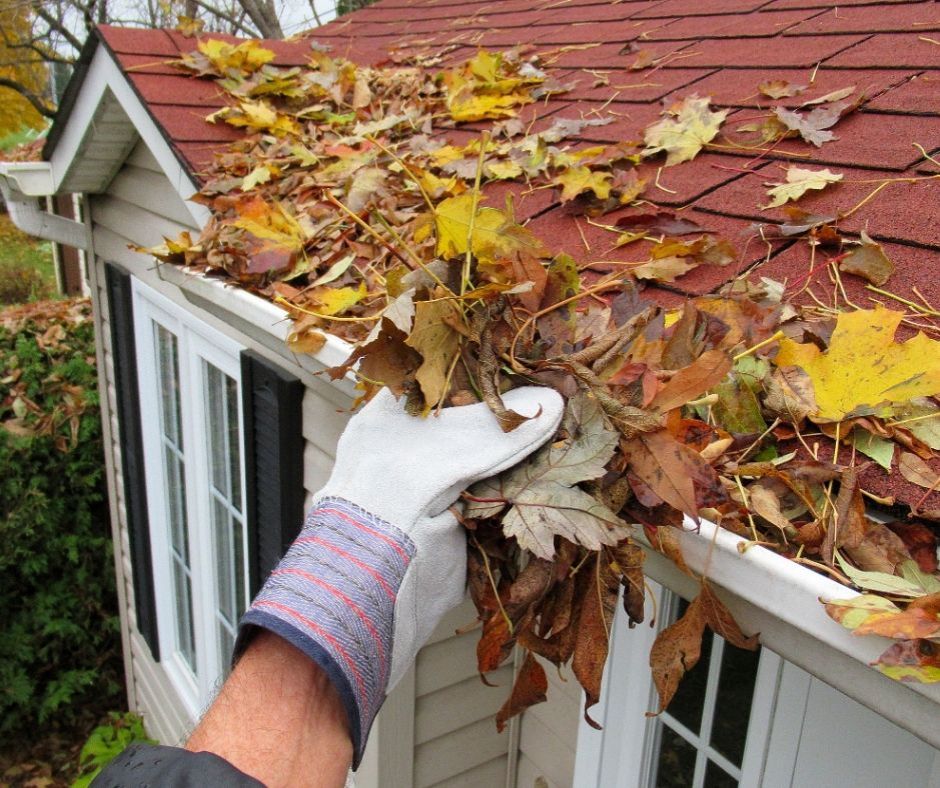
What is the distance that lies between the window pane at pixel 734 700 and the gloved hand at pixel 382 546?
110cm

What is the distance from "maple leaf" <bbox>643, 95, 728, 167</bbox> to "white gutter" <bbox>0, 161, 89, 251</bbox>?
3.60 metres

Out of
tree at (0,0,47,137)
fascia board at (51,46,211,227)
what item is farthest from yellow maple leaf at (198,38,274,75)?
tree at (0,0,47,137)

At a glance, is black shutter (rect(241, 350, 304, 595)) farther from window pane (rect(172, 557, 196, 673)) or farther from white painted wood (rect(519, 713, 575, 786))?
window pane (rect(172, 557, 196, 673))

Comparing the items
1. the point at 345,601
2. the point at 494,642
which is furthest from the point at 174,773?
the point at 494,642

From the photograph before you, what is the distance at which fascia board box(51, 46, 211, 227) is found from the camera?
123 inches

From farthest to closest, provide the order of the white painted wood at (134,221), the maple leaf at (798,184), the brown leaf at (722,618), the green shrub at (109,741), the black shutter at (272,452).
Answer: the green shrub at (109,741), the white painted wood at (134,221), the black shutter at (272,452), the maple leaf at (798,184), the brown leaf at (722,618)

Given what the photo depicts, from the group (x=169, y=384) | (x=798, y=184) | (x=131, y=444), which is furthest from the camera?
(x=131, y=444)

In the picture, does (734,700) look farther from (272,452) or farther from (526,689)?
(272,452)

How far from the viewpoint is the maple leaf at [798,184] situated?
173 cm

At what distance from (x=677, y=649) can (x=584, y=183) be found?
1.27 metres

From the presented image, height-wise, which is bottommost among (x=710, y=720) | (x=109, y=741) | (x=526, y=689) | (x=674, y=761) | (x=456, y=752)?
(x=109, y=741)

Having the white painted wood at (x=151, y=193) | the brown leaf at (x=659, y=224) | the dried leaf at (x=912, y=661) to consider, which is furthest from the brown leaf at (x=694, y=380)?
the white painted wood at (x=151, y=193)

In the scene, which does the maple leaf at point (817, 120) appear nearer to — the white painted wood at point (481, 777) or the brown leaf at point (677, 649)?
the brown leaf at point (677, 649)

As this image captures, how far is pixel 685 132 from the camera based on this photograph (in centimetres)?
216
